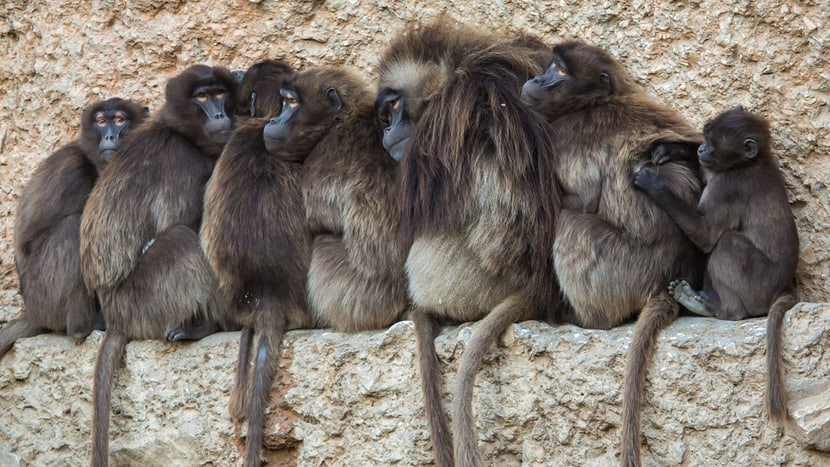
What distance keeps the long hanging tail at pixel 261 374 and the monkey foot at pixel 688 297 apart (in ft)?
6.54

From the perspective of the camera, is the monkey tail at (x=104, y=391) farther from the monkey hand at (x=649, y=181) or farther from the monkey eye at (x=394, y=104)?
the monkey hand at (x=649, y=181)

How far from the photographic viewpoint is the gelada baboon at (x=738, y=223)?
17.7 feet

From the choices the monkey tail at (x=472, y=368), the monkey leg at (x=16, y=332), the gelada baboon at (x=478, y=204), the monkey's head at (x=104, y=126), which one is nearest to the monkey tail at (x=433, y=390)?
the gelada baboon at (x=478, y=204)

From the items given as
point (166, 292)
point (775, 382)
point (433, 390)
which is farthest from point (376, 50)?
point (775, 382)

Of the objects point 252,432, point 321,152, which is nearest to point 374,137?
point 321,152

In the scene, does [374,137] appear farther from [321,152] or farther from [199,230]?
[199,230]

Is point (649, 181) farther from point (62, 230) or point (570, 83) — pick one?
point (62, 230)

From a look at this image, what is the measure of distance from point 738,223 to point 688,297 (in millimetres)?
396

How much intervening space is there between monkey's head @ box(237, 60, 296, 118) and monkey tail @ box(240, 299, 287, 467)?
1.16 m

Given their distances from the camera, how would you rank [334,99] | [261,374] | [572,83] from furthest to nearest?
1. [334,99]
2. [261,374]
3. [572,83]

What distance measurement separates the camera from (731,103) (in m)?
6.42

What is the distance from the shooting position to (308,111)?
6547mm

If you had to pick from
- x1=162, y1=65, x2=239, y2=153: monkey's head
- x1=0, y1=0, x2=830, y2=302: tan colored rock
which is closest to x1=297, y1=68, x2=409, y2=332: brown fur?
x1=162, y1=65, x2=239, y2=153: monkey's head

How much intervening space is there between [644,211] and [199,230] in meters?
2.49
